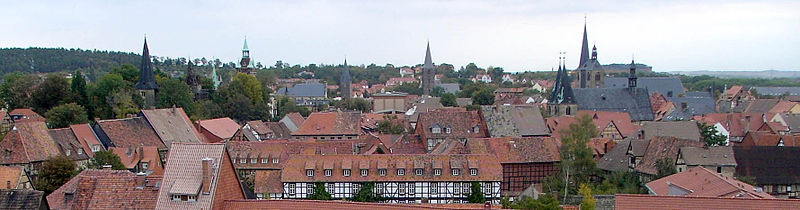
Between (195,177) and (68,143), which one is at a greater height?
(195,177)

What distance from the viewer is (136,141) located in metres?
60.2

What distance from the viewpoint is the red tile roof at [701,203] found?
25953 millimetres

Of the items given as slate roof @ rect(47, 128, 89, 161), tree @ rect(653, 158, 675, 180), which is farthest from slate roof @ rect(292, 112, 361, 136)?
tree @ rect(653, 158, 675, 180)

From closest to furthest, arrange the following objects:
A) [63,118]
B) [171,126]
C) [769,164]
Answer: [769,164]
[171,126]
[63,118]

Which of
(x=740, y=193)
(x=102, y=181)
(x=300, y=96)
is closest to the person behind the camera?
(x=102, y=181)

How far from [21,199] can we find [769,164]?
41.1 m

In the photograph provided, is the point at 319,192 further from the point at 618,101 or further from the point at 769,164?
the point at 618,101

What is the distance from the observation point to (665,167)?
4647 cm

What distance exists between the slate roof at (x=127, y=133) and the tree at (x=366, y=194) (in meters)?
22.0

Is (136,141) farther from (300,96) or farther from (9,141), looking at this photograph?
(300,96)

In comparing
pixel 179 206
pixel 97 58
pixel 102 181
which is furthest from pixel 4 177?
pixel 97 58

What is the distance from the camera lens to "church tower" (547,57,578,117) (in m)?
89.9

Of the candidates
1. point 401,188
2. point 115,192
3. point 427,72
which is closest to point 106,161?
point 401,188

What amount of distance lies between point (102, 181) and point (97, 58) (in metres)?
181
